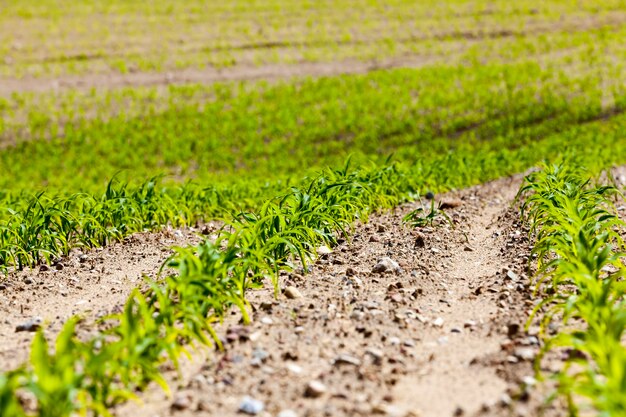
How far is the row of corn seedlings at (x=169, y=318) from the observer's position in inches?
116

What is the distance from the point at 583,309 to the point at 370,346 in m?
1.15

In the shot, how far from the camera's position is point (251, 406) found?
10.7 feet

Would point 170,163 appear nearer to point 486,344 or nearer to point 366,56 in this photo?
point 366,56

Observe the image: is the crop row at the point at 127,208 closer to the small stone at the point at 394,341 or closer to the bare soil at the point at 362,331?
the bare soil at the point at 362,331

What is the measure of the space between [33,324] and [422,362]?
2.46m

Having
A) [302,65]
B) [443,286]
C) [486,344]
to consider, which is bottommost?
[486,344]

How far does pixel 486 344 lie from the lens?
415cm

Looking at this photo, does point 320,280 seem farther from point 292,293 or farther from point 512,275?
point 512,275

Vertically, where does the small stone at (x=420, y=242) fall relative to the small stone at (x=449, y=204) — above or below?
below

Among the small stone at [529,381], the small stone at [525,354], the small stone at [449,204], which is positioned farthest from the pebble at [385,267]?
the small stone at [449,204]

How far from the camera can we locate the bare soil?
11.1ft

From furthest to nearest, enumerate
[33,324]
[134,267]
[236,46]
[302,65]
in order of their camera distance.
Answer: [236,46]
[302,65]
[134,267]
[33,324]

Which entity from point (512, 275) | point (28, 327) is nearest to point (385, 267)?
point (512, 275)

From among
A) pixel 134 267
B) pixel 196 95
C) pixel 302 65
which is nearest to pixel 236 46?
pixel 302 65
